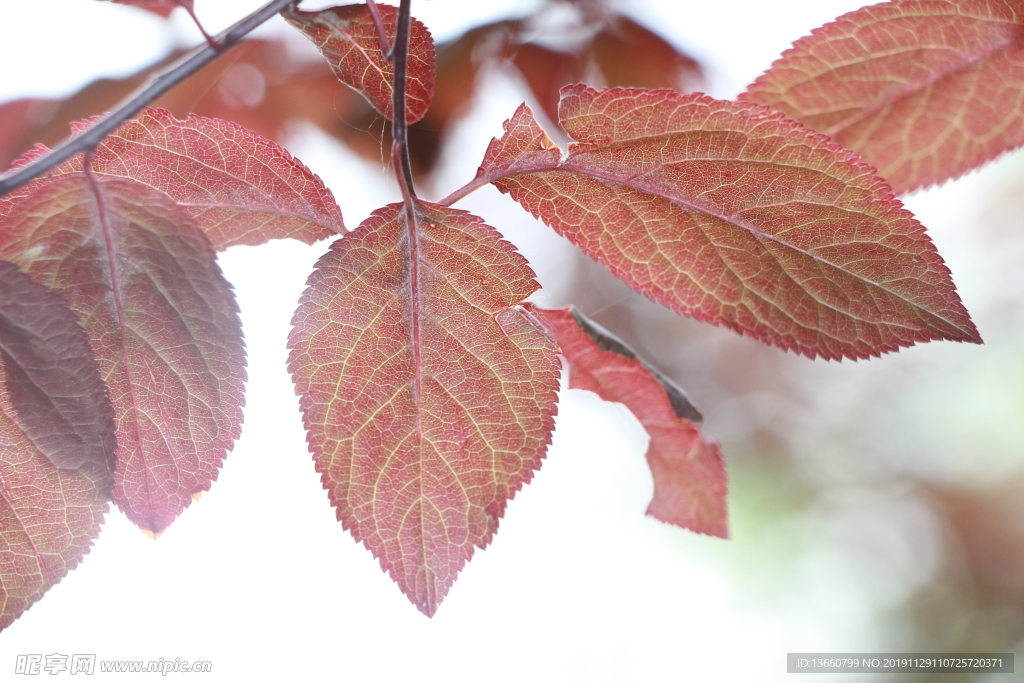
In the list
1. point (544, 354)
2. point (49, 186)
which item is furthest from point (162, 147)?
point (544, 354)

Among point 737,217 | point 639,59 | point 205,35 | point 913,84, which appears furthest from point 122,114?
point 639,59

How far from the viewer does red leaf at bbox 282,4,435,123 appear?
26 cm

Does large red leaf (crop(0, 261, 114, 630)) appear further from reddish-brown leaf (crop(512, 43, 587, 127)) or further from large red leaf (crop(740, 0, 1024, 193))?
reddish-brown leaf (crop(512, 43, 587, 127))

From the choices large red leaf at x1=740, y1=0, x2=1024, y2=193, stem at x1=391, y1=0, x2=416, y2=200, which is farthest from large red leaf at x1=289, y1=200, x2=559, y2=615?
large red leaf at x1=740, y1=0, x2=1024, y2=193

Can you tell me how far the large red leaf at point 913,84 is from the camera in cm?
30

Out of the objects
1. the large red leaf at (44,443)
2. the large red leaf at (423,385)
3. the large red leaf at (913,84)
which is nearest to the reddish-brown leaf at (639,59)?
the large red leaf at (913,84)

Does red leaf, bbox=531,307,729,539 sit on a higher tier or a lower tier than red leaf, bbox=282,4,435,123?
lower

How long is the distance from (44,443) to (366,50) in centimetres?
21

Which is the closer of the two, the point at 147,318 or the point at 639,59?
the point at 147,318

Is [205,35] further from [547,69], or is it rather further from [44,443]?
[547,69]

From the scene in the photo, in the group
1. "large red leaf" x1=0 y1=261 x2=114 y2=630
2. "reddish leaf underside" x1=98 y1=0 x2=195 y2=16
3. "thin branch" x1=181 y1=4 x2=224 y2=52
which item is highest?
"reddish leaf underside" x1=98 y1=0 x2=195 y2=16

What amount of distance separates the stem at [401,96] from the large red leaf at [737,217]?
0.02 m

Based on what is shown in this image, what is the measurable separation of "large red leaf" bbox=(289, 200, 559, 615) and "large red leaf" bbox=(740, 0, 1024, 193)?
0.17 metres

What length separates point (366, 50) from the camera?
26cm
